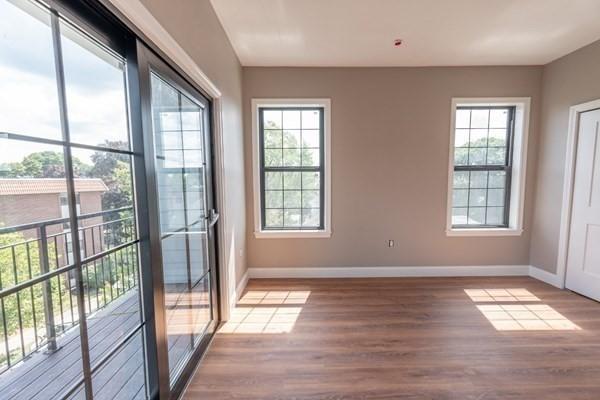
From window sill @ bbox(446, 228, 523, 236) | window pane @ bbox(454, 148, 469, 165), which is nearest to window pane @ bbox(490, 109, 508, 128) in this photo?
window pane @ bbox(454, 148, 469, 165)

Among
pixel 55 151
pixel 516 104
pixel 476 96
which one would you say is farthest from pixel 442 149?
pixel 55 151

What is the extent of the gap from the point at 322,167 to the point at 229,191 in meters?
1.34

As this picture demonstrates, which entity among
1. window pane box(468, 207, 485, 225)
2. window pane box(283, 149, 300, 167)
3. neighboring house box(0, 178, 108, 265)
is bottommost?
window pane box(468, 207, 485, 225)

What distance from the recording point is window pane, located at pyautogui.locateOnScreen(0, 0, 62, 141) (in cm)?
71

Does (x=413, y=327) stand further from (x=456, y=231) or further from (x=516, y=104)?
(x=516, y=104)

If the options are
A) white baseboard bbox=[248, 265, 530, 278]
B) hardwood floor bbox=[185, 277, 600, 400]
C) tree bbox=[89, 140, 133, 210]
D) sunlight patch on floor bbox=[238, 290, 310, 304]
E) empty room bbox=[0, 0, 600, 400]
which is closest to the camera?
empty room bbox=[0, 0, 600, 400]

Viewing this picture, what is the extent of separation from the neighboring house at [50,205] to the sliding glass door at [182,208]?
13.7 inches

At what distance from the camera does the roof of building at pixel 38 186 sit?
0.72 m

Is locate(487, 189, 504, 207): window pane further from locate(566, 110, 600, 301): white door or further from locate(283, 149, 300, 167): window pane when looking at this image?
locate(283, 149, 300, 167): window pane

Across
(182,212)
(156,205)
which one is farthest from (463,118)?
(156,205)

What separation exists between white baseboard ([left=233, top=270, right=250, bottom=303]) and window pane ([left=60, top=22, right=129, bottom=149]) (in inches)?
81.9

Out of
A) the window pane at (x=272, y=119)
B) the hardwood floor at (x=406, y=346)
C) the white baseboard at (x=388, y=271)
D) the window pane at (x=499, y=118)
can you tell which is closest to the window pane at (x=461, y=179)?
the window pane at (x=499, y=118)

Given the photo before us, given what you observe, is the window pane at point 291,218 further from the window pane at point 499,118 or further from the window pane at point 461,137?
the window pane at point 499,118

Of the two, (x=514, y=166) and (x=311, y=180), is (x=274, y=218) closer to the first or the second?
(x=311, y=180)
